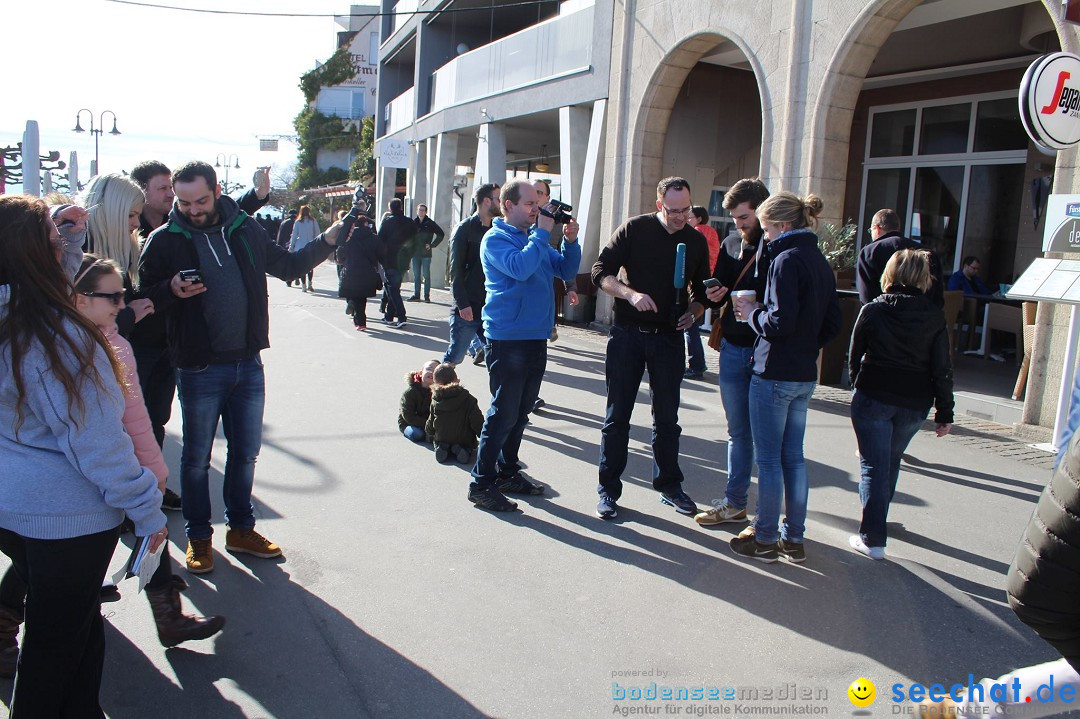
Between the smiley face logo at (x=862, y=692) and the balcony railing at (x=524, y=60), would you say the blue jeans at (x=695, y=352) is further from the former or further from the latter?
the balcony railing at (x=524, y=60)

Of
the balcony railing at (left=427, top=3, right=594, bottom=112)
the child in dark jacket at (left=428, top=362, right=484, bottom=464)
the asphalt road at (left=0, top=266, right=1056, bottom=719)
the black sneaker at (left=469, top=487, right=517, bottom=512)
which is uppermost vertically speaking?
the balcony railing at (left=427, top=3, right=594, bottom=112)

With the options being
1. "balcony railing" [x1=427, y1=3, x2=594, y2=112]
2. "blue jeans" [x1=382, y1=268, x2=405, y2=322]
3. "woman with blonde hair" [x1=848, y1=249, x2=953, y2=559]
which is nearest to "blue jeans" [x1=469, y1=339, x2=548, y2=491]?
"woman with blonde hair" [x1=848, y1=249, x2=953, y2=559]

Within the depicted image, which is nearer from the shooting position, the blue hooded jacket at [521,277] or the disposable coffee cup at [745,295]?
the disposable coffee cup at [745,295]

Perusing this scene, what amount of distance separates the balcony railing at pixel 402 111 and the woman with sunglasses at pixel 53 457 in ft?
80.3

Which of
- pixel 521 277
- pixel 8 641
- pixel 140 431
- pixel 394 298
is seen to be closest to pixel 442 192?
pixel 394 298

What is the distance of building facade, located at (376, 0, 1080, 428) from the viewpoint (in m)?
10.1

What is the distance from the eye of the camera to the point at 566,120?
1550 cm

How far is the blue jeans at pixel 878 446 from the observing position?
14.3ft

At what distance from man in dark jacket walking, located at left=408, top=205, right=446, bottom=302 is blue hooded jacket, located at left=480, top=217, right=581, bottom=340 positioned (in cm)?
1111

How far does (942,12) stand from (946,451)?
653cm

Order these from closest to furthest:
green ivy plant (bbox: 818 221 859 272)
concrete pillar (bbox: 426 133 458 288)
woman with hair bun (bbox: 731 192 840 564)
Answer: woman with hair bun (bbox: 731 192 840 564), green ivy plant (bbox: 818 221 859 272), concrete pillar (bbox: 426 133 458 288)

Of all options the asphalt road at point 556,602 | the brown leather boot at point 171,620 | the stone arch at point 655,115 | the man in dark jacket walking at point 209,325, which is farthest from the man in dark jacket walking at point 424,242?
the brown leather boot at point 171,620

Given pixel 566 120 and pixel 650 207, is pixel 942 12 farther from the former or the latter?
pixel 566 120

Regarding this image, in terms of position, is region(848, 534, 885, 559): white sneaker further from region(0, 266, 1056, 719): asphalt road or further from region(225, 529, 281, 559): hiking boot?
region(225, 529, 281, 559): hiking boot
